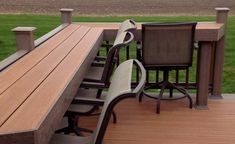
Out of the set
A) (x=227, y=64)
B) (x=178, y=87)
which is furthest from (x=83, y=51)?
(x=227, y=64)

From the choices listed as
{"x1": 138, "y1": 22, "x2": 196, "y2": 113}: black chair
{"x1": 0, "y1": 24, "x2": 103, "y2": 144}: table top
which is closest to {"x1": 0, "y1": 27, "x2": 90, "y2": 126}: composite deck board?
{"x1": 0, "y1": 24, "x2": 103, "y2": 144}: table top

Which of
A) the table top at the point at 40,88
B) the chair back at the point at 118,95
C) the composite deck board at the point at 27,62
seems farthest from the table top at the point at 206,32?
the chair back at the point at 118,95

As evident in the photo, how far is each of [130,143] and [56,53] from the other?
3.25 ft

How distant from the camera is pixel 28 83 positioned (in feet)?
7.11

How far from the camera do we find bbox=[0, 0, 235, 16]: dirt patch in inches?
675

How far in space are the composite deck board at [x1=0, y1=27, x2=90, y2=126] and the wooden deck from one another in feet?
3.02

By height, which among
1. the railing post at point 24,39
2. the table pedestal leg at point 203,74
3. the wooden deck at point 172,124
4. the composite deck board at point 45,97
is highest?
the railing post at point 24,39

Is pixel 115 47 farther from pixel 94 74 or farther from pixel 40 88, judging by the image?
pixel 94 74

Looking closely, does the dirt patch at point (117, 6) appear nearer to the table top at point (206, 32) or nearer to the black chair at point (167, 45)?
the table top at point (206, 32)

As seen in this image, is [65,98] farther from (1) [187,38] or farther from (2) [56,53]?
(1) [187,38]

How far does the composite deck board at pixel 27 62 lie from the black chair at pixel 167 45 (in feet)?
2.74

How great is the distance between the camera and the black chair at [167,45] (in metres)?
4.03

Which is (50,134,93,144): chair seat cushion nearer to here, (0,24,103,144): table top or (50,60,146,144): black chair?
(50,60,146,144): black chair

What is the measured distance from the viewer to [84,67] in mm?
2771
